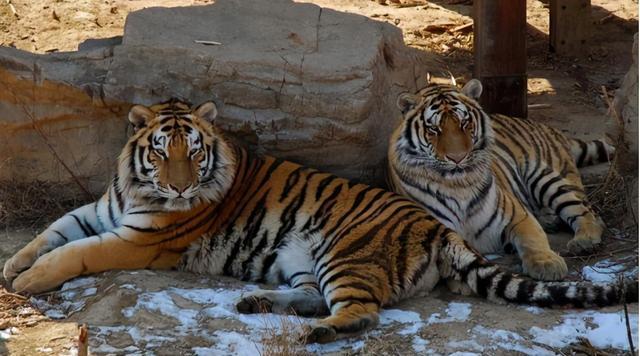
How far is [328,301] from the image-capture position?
16.0 ft

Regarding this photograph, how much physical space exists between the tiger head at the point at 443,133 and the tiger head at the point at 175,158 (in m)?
0.98

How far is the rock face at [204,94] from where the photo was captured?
5965 mm

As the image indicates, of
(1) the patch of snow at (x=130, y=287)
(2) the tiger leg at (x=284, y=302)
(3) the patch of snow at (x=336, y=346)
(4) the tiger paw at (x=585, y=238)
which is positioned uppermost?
(4) the tiger paw at (x=585, y=238)

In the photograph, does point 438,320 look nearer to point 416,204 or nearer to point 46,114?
point 416,204

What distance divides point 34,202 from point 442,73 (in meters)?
3.86

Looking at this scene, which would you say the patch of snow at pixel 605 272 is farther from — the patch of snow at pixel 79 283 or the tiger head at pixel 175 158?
the patch of snow at pixel 79 283

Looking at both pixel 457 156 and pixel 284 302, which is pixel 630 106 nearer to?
pixel 457 156

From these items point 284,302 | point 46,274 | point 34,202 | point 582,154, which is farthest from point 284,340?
point 582,154

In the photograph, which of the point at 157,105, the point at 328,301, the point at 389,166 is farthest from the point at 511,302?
the point at 157,105

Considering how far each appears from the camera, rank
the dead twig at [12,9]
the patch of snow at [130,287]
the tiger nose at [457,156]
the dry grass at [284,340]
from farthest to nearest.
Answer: the dead twig at [12,9] < the tiger nose at [457,156] < the patch of snow at [130,287] < the dry grass at [284,340]

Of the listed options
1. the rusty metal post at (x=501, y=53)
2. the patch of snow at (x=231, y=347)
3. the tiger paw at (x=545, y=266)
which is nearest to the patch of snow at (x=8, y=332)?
the patch of snow at (x=231, y=347)

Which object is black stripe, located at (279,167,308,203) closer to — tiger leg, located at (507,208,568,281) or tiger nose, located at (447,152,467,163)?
tiger nose, located at (447,152,467,163)

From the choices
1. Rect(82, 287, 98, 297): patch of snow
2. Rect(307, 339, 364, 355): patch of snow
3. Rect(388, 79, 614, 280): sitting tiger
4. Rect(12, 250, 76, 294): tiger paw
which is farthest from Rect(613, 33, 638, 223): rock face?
Rect(12, 250, 76, 294): tiger paw

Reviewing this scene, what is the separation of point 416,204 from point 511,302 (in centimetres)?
89
